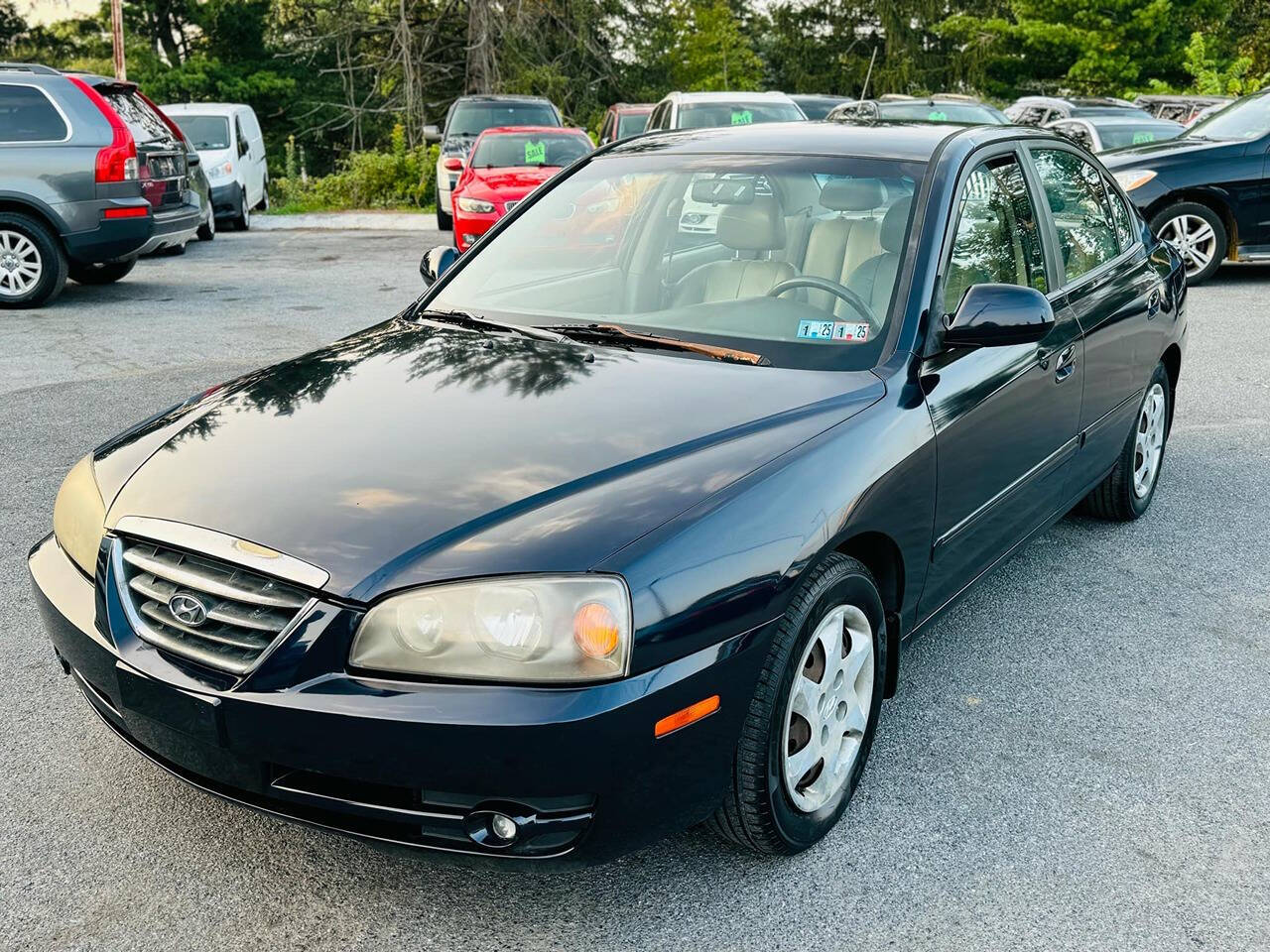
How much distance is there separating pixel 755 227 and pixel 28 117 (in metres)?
8.93

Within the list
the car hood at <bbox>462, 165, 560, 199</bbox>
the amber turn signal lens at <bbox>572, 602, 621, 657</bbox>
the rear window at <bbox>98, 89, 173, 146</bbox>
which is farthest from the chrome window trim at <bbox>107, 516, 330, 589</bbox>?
the car hood at <bbox>462, 165, 560, 199</bbox>

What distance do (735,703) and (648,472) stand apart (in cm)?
52

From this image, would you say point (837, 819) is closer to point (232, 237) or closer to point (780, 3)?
point (232, 237)

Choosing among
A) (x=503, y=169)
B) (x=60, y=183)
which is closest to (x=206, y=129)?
(x=503, y=169)

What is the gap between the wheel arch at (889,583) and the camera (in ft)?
10.1

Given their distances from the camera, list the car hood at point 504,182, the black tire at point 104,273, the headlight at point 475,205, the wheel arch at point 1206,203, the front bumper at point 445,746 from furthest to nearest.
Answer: the car hood at point 504,182 < the headlight at point 475,205 < the black tire at point 104,273 < the wheel arch at point 1206,203 < the front bumper at point 445,746

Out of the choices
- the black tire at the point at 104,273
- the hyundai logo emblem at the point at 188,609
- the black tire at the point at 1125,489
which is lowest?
the black tire at the point at 104,273

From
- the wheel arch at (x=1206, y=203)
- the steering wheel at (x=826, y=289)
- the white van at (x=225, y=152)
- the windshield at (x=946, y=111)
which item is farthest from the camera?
the white van at (x=225, y=152)

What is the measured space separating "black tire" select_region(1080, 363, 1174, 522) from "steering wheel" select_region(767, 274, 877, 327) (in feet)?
6.27

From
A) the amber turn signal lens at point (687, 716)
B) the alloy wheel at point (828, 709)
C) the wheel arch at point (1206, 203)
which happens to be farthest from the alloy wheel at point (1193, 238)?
the amber turn signal lens at point (687, 716)

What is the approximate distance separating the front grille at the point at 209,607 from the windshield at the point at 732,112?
12.9 m

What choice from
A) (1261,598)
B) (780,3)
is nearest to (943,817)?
(1261,598)

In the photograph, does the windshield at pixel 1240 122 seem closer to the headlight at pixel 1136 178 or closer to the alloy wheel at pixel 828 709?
the headlight at pixel 1136 178

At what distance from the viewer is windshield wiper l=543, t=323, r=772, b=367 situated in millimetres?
3334
